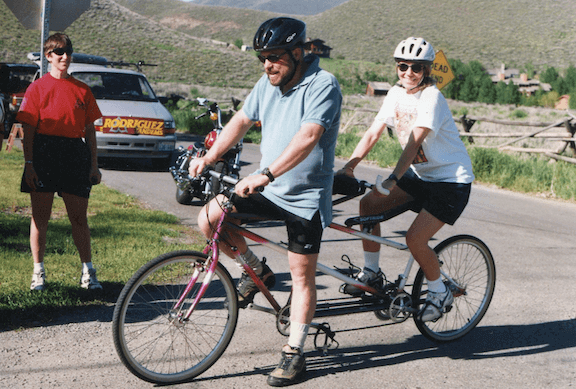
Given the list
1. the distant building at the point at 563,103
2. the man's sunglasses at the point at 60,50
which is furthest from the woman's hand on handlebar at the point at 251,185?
the distant building at the point at 563,103

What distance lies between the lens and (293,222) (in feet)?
11.4

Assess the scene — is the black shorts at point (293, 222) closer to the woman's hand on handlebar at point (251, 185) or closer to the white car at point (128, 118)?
the woman's hand on handlebar at point (251, 185)

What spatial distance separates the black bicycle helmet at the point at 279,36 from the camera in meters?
3.26

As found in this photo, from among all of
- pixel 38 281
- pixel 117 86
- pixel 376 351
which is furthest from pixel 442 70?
pixel 38 281

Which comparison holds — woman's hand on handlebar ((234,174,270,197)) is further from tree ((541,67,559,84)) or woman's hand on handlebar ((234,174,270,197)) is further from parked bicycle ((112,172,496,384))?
tree ((541,67,559,84))

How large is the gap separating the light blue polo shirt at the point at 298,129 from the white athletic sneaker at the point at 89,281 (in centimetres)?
204

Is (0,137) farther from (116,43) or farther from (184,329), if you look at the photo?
(116,43)

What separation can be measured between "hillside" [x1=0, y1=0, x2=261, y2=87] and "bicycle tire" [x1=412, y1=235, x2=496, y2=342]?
51.3m

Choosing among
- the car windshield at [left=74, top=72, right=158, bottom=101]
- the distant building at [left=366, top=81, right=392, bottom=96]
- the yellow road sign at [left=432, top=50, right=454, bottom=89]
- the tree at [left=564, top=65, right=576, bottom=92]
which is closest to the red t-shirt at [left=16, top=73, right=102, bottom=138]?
the car windshield at [left=74, top=72, right=158, bottom=101]

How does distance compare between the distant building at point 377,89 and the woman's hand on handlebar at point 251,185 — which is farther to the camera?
the distant building at point 377,89

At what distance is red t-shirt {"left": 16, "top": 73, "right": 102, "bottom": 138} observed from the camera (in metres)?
4.65

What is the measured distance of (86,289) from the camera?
4.88m

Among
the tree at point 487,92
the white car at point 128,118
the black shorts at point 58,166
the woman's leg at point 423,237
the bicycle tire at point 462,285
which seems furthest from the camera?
the tree at point 487,92

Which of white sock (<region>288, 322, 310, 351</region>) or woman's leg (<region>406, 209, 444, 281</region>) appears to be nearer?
white sock (<region>288, 322, 310, 351</region>)
